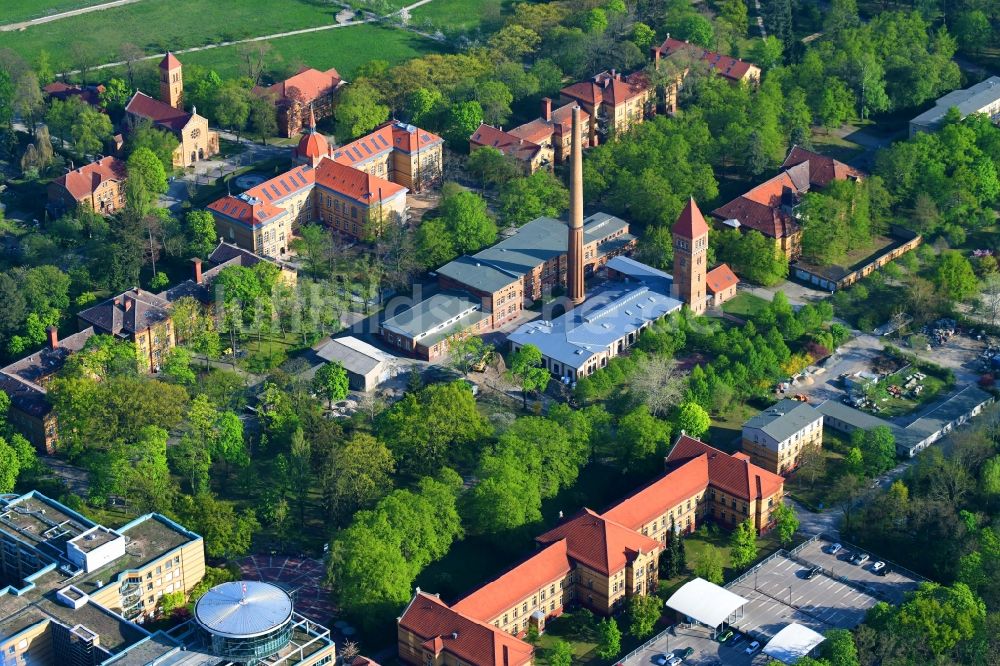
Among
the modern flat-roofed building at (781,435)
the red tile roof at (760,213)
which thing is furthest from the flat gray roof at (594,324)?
the modern flat-roofed building at (781,435)

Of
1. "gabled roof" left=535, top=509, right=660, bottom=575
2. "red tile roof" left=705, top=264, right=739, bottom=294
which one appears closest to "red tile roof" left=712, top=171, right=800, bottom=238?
"red tile roof" left=705, top=264, right=739, bottom=294

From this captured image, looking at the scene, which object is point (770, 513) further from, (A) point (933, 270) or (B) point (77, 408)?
(B) point (77, 408)

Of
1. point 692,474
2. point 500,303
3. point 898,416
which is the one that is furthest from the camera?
point 500,303

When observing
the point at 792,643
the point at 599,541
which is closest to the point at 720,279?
the point at 599,541

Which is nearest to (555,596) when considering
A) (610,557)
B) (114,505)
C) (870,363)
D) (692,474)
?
(610,557)

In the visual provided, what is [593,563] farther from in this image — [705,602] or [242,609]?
[242,609]
